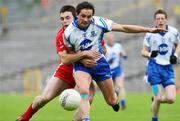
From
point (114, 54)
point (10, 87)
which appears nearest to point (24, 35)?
point (10, 87)

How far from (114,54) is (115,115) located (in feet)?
18.7

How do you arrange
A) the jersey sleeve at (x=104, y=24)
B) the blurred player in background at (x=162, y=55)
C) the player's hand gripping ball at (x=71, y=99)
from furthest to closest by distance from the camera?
1. the blurred player in background at (x=162, y=55)
2. the jersey sleeve at (x=104, y=24)
3. the player's hand gripping ball at (x=71, y=99)

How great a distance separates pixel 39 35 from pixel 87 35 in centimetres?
2699

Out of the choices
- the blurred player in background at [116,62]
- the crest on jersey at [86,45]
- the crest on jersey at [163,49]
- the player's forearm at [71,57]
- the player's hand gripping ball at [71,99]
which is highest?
the crest on jersey at [86,45]

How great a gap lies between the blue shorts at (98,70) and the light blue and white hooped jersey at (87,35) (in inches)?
9.9

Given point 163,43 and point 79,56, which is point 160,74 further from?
point 79,56

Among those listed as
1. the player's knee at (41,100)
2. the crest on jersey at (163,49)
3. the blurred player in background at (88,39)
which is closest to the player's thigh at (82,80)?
the blurred player in background at (88,39)

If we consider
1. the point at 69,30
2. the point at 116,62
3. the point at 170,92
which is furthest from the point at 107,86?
the point at 116,62

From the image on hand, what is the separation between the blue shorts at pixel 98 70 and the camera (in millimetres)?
11961

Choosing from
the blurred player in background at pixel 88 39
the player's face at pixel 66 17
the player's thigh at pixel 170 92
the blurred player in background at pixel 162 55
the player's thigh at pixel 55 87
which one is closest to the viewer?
the blurred player in background at pixel 88 39

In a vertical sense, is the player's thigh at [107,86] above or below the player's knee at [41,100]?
above

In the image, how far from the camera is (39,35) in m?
38.7

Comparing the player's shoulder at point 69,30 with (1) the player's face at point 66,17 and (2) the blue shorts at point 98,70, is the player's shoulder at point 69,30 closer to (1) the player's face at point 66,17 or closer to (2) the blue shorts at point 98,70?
(2) the blue shorts at point 98,70

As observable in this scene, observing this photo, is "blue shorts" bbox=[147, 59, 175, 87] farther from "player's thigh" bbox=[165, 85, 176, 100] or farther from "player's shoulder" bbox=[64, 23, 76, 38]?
"player's shoulder" bbox=[64, 23, 76, 38]
